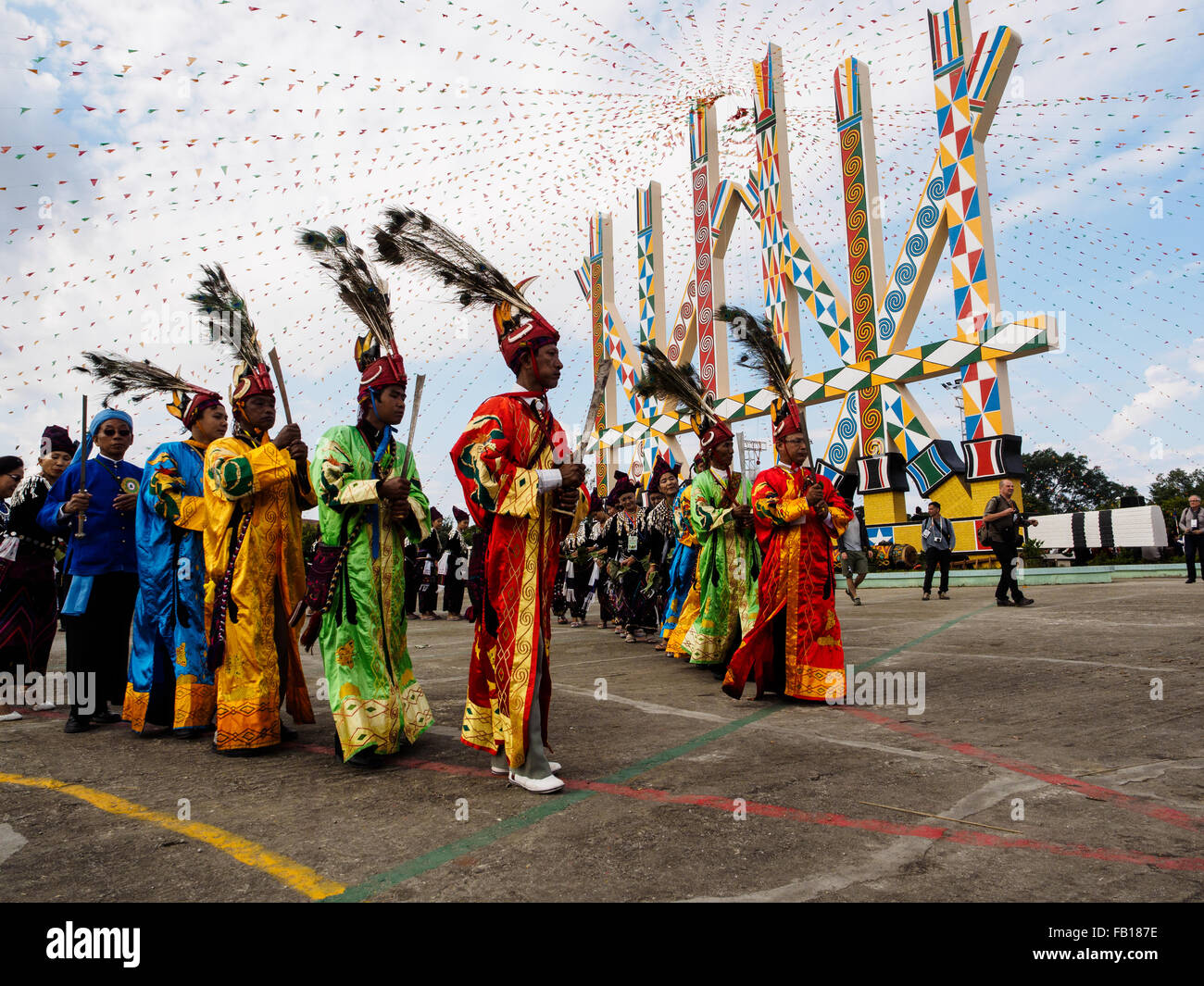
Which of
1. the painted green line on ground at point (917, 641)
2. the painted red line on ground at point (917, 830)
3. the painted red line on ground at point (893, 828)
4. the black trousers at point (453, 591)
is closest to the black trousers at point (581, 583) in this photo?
the black trousers at point (453, 591)

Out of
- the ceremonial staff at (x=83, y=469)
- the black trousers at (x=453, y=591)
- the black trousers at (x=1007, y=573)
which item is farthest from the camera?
the black trousers at (x=453, y=591)

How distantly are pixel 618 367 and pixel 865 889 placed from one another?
74.7 ft

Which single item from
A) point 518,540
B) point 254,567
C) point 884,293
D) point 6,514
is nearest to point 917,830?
point 518,540

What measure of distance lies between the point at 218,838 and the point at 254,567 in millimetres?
1772

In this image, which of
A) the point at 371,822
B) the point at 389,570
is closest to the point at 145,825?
the point at 371,822

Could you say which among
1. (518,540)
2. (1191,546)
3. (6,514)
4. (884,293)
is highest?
(884,293)

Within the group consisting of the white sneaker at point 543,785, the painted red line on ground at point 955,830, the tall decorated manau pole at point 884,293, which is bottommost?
the painted red line on ground at point 955,830

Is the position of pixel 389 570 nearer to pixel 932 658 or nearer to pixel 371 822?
pixel 371 822

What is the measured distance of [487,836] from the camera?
2641 mm

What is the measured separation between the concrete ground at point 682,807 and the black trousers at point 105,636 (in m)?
0.39

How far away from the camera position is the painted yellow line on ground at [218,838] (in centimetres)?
227

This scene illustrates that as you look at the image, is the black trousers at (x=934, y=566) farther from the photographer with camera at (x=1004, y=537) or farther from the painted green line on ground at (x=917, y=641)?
the painted green line on ground at (x=917, y=641)

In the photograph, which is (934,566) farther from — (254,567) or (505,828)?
(505,828)
